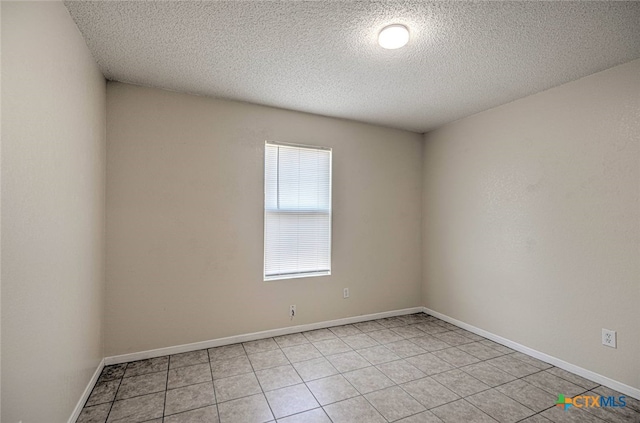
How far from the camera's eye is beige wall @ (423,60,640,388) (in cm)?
230

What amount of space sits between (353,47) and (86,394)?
311 cm

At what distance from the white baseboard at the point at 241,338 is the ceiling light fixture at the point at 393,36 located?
9.54 ft

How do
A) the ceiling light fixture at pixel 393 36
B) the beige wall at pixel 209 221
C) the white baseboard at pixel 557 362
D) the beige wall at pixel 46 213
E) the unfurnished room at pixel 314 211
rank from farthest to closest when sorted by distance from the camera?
the beige wall at pixel 209 221 → the white baseboard at pixel 557 362 → the ceiling light fixture at pixel 393 36 → the unfurnished room at pixel 314 211 → the beige wall at pixel 46 213

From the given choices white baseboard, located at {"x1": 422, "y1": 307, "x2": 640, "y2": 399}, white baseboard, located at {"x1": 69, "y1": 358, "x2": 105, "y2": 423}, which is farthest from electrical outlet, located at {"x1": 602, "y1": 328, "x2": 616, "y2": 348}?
white baseboard, located at {"x1": 69, "y1": 358, "x2": 105, "y2": 423}

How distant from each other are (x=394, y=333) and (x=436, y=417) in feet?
4.76

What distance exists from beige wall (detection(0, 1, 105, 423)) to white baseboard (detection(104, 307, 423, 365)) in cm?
42

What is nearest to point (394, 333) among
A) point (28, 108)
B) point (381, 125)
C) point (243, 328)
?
point (243, 328)

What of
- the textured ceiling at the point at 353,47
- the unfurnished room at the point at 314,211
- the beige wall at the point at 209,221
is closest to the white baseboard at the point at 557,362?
the unfurnished room at the point at 314,211

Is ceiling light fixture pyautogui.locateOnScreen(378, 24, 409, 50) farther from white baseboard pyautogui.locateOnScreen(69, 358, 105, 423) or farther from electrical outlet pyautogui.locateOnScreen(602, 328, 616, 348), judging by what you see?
white baseboard pyautogui.locateOnScreen(69, 358, 105, 423)

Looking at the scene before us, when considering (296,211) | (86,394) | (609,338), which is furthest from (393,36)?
(86,394)

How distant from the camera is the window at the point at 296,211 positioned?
334 centimetres

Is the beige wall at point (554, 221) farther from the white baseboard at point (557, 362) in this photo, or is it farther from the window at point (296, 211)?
the window at point (296, 211)

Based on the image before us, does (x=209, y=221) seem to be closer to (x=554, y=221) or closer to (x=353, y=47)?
(x=353, y=47)

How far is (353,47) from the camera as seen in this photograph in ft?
7.02
